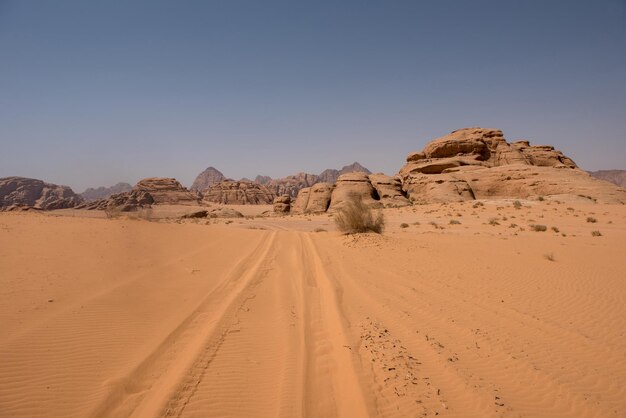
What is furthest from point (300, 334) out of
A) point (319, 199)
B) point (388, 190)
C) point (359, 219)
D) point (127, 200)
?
point (127, 200)

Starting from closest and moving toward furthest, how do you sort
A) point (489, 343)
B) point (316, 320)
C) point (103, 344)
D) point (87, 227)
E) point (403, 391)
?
point (403, 391)
point (103, 344)
point (489, 343)
point (316, 320)
point (87, 227)

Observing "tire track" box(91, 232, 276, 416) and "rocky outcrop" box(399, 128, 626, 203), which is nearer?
"tire track" box(91, 232, 276, 416)

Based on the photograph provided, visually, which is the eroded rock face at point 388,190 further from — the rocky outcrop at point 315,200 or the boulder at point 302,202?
the boulder at point 302,202

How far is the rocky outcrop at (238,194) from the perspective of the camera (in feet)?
300

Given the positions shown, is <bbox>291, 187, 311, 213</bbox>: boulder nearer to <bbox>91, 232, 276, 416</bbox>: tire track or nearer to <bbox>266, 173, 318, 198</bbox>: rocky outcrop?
<bbox>91, 232, 276, 416</bbox>: tire track

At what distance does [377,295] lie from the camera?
631 centimetres

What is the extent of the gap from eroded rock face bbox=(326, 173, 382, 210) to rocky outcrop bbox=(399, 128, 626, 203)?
5186mm

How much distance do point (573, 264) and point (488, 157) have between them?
122 ft

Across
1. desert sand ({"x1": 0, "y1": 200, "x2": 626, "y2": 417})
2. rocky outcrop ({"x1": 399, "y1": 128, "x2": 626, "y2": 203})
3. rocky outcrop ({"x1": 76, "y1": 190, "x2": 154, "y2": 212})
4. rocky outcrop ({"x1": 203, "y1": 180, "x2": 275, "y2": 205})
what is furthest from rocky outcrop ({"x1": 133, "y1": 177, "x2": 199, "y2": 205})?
desert sand ({"x1": 0, "y1": 200, "x2": 626, "y2": 417})

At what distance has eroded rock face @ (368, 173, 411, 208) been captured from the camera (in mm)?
36656

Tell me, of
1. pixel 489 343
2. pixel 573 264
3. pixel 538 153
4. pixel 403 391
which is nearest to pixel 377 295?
pixel 489 343

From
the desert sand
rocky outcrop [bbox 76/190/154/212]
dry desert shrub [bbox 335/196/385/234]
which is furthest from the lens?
rocky outcrop [bbox 76/190/154/212]

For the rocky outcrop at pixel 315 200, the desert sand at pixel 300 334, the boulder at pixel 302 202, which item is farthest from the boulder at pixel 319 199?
the desert sand at pixel 300 334

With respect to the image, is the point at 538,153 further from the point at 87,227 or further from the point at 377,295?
the point at 87,227
